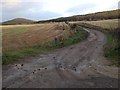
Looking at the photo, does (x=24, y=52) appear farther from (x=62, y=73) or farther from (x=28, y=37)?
(x=28, y=37)

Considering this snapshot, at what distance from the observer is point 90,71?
13.0 metres

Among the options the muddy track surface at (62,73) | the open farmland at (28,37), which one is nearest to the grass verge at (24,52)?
the muddy track surface at (62,73)

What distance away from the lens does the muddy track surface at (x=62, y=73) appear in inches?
421

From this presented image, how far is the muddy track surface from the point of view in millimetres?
10688

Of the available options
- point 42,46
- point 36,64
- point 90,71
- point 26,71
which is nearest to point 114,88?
point 90,71

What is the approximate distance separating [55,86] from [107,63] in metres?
5.64

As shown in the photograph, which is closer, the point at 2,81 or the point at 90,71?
the point at 2,81

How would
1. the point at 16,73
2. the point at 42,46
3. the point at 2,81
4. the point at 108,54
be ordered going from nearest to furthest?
the point at 2,81, the point at 16,73, the point at 108,54, the point at 42,46

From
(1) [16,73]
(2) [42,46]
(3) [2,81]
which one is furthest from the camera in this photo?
(2) [42,46]

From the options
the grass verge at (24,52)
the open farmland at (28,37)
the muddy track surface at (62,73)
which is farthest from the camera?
the open farmland at (28,37)

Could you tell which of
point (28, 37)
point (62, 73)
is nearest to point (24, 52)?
point (62, 73)

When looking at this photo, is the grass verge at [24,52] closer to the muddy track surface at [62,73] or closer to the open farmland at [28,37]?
the muddy track surface at [62,73]

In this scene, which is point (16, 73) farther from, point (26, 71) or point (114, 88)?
point (114, 88)

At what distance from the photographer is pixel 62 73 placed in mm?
12570
